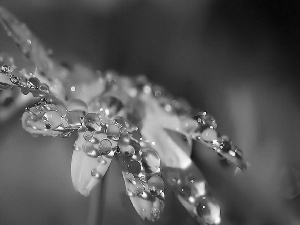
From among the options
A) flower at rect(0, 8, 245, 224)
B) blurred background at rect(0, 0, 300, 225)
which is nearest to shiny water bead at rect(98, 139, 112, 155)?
flower at rect(0, 8, 245, 224)

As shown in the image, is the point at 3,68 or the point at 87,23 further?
the point at 87,23

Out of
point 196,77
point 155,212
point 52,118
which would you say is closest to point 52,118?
point 52,118

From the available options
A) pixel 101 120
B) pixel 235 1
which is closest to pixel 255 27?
pixel 235 1

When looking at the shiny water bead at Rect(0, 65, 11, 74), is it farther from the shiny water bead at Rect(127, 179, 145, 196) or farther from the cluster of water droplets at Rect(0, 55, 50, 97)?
the shiny water bead at Rect(127, 179, 145, 196)

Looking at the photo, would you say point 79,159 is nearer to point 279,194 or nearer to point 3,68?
point 3,68

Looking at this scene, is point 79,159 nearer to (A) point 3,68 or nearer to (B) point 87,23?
(A) point 3,68

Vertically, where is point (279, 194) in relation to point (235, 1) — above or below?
below
